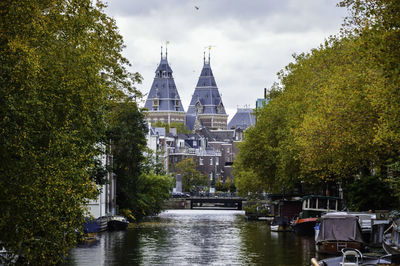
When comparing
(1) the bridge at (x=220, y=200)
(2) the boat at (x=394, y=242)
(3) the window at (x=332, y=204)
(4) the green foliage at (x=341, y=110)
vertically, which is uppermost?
(4) the green foliage at (x=341, y=110)

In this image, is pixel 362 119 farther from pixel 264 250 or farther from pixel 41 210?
pixel 41 210

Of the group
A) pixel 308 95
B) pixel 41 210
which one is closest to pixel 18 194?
pixel 41 210

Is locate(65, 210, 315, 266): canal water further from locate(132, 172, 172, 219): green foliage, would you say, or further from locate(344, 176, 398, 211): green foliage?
locate(132, 172, 172, 219): green foliage

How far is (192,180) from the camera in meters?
196

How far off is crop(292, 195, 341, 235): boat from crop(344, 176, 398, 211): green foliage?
9729 millimetres

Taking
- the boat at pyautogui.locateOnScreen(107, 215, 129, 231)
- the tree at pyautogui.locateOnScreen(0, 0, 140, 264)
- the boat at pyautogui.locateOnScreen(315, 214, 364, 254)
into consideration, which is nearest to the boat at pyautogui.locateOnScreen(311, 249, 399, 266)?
the tree at pyautogui.locateOnScreen(0, 0, 140, 264)

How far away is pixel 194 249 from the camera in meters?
49.3

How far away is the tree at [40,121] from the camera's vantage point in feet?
74.3

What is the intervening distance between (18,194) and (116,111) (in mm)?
29088

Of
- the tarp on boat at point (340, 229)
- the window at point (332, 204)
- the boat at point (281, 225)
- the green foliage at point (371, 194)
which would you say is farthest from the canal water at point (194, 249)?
the green foliage at point (371, 194)

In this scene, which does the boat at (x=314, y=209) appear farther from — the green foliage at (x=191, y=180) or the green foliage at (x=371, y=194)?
the green foliage at (x=191, y=180)

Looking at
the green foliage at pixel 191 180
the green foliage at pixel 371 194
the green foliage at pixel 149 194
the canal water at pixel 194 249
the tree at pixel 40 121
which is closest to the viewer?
the tree at pixel 40 121

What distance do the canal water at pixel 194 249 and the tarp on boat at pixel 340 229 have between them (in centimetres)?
162

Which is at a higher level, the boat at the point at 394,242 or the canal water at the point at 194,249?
the boat at the point at 394,242
